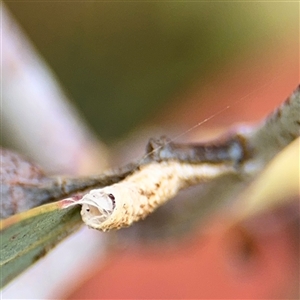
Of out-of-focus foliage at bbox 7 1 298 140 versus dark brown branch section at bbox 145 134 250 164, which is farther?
out-of-focus foliage at bbox 7 1 298 140

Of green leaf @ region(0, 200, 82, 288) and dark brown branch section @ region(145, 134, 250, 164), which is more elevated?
green leaf @ region(0, 200, 82, 288)

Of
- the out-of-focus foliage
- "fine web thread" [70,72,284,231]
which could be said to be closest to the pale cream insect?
"fine web thread" [70,72,284,231]

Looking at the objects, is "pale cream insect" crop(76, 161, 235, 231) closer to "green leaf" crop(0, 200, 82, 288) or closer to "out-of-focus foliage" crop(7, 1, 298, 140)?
"green leaf" crop(0, 200, 82, 288)

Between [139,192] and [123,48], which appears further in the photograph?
[123,48]

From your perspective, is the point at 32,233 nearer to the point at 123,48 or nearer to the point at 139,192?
the point at 139,192

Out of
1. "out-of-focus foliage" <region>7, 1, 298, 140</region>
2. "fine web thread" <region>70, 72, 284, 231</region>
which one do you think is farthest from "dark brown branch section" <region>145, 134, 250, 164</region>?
"out-of-focus foliage" <region>7, 1, 298, 140</region>

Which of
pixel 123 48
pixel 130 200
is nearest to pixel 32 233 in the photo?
pixel 130 200

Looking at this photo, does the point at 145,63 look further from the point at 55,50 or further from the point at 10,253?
the point at 10,253

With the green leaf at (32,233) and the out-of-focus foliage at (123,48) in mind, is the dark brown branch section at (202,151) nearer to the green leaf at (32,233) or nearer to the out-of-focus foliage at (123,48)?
the green leaf at (32,233)
